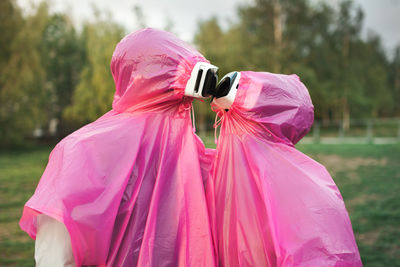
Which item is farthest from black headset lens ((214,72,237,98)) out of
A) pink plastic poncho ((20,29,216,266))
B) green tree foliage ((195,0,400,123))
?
green tree foliage ((195,0,400,123))

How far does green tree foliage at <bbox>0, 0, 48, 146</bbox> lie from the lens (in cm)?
1752

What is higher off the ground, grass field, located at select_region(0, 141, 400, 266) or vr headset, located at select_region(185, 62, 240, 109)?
vr headset, located at select_region(185, 62, 240, 109)

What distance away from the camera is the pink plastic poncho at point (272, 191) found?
1515mm

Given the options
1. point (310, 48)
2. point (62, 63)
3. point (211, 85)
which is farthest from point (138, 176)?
Answer: point (310, 48)

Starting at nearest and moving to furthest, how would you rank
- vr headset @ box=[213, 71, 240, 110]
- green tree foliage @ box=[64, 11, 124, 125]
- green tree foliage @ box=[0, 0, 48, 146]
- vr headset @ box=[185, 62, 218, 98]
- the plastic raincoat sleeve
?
the plastic raincoat sleeve → vr headset @ box=[185, 62, 218, 98] → vr headset @ box=[213, 71, 240, 110] → green tree foliage @ box=[0, 0, 48, 146] → green tree foliage @ box=[64, 11, 124, 125]

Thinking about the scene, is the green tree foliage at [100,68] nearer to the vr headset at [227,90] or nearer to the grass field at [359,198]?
the grass field at [359,198]

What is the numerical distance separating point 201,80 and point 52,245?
1045 mm

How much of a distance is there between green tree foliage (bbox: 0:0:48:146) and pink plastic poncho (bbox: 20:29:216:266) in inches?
728

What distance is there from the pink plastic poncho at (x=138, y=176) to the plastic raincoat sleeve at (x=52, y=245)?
0.17 ft

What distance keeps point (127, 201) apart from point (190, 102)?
2.13ft

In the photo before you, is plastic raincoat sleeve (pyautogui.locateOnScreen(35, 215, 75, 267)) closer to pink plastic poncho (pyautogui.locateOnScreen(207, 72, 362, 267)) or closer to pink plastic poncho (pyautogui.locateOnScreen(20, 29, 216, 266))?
pink plastic poncho (pyautogui.locateOnScreen(20, 29, 216, 266))

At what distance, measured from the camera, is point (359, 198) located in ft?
22.3

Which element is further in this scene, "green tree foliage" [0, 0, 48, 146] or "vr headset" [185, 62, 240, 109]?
"green tree foliage" [0, 0, 48, 146]

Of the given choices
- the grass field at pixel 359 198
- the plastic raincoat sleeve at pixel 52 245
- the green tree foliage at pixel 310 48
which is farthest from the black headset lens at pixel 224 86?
the green tree foliage at pixel 310 48
